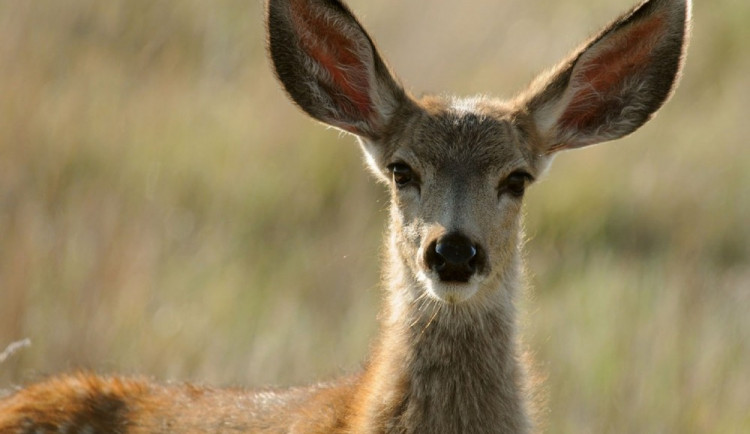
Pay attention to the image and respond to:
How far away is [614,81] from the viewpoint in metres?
6.39

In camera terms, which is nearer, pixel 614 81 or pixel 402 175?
pixel 402 175

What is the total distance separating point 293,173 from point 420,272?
4.46 meters

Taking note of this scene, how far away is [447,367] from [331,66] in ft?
4.44

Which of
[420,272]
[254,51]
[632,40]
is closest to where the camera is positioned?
[420,272]

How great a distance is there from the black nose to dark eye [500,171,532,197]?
0.46m

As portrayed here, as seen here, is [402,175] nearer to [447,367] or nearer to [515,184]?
[515,184]

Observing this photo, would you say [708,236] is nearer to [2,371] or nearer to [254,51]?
[254,51]

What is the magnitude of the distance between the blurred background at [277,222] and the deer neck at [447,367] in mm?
635

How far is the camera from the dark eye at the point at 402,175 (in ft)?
19.6

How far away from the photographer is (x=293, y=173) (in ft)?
33.1

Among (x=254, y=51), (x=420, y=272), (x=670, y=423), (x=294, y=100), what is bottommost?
(x=670, y=423)

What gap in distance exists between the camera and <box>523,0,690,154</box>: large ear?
611cm

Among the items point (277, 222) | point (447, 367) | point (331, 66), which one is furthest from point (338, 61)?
point (277, 222)

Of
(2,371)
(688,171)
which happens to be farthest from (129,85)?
(688,171)
